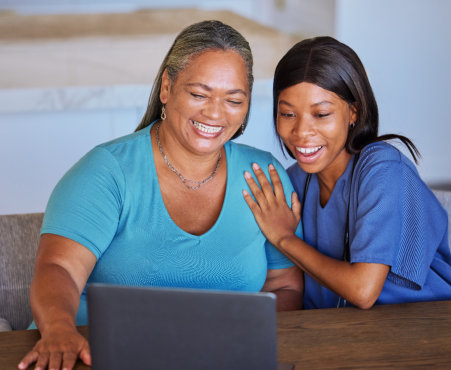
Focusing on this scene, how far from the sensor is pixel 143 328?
104 centimetres

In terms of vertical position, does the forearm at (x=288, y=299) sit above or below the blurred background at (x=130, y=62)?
below

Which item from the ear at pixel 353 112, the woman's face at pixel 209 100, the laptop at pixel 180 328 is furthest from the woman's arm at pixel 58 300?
the ear at pixel 353 112

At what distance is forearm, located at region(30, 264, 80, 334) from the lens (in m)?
1.30

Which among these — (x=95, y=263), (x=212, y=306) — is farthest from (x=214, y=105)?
(x=212, y=306)

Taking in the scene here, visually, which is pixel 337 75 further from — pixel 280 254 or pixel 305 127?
pixel 280 254

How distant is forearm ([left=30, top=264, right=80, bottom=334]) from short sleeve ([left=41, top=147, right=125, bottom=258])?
111 mm

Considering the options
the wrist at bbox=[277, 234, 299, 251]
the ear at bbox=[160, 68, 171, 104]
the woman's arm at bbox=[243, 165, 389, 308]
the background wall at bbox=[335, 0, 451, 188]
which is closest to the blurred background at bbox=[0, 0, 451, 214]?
the background wall at bbox=[335, 0, 451, 188]

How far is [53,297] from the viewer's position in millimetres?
1354

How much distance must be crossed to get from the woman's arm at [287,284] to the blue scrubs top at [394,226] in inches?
2.9

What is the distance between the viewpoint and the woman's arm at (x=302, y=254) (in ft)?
5.17

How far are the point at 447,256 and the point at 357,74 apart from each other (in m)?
0.56

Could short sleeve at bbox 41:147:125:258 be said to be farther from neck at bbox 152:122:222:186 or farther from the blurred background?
the blurred background

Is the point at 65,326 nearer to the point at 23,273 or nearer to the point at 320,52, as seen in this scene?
the point at 23,273

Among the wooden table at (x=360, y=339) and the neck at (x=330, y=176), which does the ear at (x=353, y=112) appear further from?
the wooden table at (x=360, y=339)
